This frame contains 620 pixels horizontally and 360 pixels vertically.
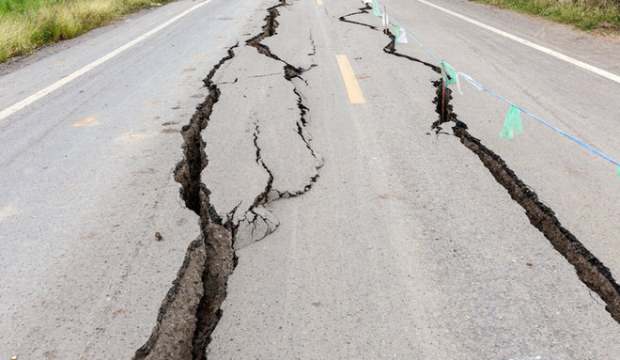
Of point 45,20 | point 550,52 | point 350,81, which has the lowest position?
point 550,52

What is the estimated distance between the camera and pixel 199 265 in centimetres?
252

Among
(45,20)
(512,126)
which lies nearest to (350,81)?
(512,126)

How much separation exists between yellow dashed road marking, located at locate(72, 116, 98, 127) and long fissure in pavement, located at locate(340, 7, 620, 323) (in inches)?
121

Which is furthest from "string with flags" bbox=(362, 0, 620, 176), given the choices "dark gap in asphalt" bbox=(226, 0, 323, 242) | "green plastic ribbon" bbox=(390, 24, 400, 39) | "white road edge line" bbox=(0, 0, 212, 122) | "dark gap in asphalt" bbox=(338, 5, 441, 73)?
"white road edge line" bbox=(0, 0, 212, 122)

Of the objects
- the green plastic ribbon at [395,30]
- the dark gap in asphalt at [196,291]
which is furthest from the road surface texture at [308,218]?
the green plastic ribbon at [395,30]

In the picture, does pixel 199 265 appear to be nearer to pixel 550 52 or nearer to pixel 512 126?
pixel 512 126

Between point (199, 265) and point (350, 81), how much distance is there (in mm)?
3657

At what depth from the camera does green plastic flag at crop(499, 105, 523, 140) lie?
12.7 ft

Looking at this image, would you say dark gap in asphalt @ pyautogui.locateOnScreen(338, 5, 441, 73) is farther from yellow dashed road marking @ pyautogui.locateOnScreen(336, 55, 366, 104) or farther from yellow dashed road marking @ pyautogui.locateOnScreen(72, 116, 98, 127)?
yellow dashed road marking @ pyautogui.locateOnScreen(72, 116, 98, 127)

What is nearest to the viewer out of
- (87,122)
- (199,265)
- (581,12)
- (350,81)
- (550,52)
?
(199,265)

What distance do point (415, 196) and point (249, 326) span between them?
1442mm

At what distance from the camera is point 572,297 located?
221 centimetres

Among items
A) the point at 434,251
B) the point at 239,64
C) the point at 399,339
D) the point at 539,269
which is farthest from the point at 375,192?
the point at 239,64

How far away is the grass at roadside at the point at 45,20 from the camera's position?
8.37 metres
